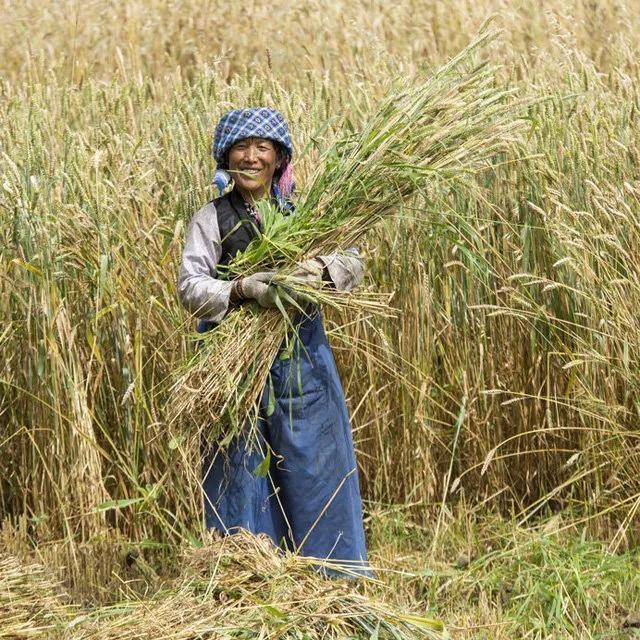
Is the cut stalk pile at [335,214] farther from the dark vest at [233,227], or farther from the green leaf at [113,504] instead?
the green leaf at [113,504]

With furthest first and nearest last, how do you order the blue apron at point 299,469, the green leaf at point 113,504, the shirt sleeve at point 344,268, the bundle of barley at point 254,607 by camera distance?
the green leaf at point 113,504
the blue apron at point 299,469
the shirt sleeve at point 344,268
the bundle of barley at point 254,607

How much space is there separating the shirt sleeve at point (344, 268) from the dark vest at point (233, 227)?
0.22 metres

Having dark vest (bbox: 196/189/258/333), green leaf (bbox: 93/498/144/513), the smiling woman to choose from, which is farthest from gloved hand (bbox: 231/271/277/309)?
green leaf (bbox: 93/498/144/513)

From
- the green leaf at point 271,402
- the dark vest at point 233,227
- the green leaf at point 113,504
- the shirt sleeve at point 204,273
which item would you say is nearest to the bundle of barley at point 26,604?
the green leaf at point 113,504

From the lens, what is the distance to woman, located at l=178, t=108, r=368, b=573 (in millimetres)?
2998

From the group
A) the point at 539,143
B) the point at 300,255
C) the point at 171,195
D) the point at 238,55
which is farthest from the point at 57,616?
the point at 238,55

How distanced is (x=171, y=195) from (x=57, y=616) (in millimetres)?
1387

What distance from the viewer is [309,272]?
9.46 feet

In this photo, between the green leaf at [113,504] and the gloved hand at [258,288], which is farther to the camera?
the green leaf at [113,504]

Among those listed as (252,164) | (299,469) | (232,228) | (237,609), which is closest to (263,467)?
(299,469)

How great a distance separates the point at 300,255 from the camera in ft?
9.55

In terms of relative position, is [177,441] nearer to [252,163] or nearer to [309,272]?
[309,272]

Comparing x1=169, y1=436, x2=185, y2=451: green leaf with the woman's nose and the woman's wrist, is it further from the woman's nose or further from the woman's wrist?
the woman's nose

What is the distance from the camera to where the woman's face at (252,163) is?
3027 mm
